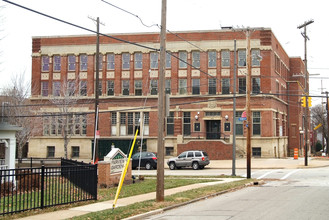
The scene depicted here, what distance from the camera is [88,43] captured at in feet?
162

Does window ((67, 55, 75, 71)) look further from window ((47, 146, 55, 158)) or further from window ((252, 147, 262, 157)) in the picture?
window ((252, 147, 262, 157))

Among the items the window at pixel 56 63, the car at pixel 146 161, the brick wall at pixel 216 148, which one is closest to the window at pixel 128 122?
the brick wall at pixel 216 148

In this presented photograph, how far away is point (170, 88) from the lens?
155 feet

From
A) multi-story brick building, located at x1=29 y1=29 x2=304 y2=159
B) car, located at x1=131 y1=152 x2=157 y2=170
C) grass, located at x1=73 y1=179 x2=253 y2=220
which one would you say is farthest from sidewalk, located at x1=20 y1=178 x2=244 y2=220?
multi-story brick building, located at x1=29 y1=29 x2=304 y2=159

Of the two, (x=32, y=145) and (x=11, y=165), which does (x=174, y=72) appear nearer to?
(x=32, y=145)

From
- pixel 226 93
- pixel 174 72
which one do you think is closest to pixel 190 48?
pixel 174 72

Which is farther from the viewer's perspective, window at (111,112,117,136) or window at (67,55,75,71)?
window at (67,55,75,71)

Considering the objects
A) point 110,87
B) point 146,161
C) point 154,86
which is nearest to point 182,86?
point 154,86

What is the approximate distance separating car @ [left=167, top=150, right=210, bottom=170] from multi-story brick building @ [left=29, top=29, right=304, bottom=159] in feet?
30.2

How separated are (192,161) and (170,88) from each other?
14.8 meters

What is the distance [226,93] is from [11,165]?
31.7 meters

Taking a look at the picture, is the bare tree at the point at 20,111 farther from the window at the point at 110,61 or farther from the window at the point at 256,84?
the window at the point at 256,84

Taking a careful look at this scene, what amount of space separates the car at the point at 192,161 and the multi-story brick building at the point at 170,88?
9193 millimetres

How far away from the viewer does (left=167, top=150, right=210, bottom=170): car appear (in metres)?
34.3
